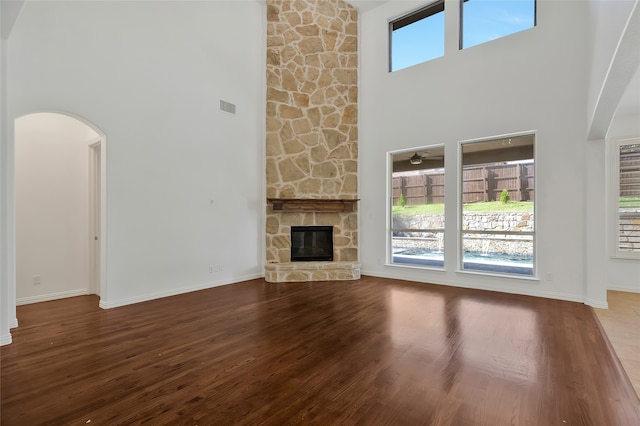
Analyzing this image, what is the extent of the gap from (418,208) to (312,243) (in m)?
2.21

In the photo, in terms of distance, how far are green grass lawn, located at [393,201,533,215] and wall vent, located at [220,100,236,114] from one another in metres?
3.61

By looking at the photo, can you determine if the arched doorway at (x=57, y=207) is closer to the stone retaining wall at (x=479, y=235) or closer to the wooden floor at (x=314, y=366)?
the wooden floor at (x=314, y=366)

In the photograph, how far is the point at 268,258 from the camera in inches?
253

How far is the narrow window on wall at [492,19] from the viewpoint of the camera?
5074 mm

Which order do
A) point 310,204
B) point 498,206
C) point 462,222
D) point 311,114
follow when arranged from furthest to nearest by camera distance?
point 311,114 → point 310,204 → point 462,222 → point 498,206

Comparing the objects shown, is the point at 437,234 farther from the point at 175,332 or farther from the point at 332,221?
the point at 175,332

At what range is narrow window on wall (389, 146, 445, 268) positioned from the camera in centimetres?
591

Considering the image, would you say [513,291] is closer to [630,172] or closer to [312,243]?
[630,172]

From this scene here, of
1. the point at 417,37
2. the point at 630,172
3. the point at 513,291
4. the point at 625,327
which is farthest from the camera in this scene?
the point at 417,37

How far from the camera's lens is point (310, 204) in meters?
6.41

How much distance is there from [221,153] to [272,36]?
8.93ft

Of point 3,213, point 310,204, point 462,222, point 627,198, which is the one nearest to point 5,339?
point 3,213

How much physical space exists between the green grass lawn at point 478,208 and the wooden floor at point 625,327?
1.66 m

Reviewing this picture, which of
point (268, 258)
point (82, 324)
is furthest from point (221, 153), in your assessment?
point (82, 324)
